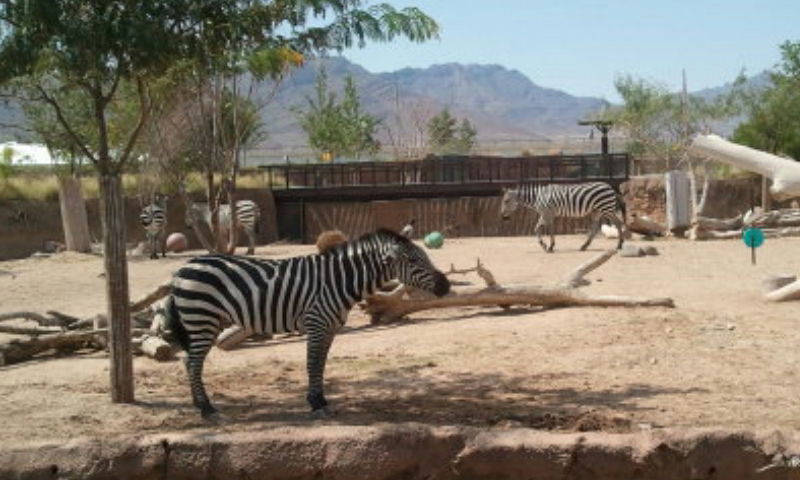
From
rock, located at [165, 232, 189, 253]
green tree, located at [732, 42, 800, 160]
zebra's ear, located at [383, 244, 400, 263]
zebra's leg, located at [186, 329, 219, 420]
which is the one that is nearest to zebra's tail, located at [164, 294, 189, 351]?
zebra's leg, located at [186, 329, 219, 420]

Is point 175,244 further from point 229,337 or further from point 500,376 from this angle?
point 500,376

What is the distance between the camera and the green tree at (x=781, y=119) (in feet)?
124

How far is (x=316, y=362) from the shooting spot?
8.29 metres

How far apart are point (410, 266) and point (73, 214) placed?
22.0 metres

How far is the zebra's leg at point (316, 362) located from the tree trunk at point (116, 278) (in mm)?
1624

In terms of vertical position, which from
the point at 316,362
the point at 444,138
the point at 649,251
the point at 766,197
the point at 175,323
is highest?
the point at 444,138

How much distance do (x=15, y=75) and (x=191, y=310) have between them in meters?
2.44

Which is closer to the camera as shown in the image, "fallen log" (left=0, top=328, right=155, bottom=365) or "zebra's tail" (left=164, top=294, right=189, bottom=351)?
"zebra's tail" (left=164, top=294, right=189, bottom=351)

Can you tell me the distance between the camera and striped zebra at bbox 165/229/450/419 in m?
8.43

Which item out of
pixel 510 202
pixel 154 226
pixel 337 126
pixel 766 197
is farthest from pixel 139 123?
pixel 337 126

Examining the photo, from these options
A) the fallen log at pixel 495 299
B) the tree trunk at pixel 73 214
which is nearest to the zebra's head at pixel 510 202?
the tree trunk at pixel 73 214

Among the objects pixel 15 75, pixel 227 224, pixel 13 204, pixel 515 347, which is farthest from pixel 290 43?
pixel 13 204

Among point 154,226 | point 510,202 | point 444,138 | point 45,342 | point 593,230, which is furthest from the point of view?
point 444,138

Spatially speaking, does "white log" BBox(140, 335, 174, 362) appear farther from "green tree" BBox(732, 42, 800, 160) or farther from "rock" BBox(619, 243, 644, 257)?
"green tree" BBox(732, 42, 800, 160)
